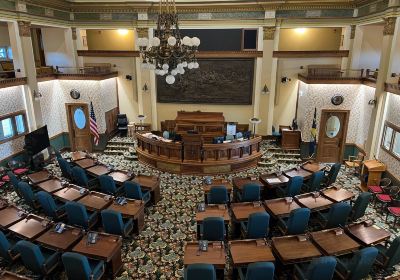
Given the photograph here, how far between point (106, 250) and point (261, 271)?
3.09m

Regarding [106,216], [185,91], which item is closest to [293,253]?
[106,216]

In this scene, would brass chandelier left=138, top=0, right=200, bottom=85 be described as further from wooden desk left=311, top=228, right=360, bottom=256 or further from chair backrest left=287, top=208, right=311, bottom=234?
wooden desk left=311, top=228, right=360, bottom=256

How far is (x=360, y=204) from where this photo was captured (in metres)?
7.57

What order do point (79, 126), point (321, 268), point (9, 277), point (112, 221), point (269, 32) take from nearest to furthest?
point (321, 268) → point (9, 277) → point (112, 221) → point (269, 32) → point (79, 126)

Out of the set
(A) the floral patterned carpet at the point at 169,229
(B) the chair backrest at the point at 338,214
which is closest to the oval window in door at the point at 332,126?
(A) the floral patterned carpet at the point at 169,229

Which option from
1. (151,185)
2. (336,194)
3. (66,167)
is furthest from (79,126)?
(336,194)

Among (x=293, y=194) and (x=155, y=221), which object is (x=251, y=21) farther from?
(x=155, y=221)

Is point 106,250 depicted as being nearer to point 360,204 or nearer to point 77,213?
point 77,213

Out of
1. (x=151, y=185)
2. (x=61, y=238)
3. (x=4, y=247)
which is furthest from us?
(x=151, y=185)

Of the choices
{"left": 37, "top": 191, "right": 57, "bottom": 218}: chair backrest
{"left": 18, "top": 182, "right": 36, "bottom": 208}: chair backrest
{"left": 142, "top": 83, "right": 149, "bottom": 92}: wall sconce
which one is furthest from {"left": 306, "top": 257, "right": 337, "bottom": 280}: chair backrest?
{"left": 142, "top": 83, "right": 149, "bottom": 92}: wall sconce

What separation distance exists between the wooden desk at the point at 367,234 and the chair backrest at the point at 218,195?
117 inches

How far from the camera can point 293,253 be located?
593 cm

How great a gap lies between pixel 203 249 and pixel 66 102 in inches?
435

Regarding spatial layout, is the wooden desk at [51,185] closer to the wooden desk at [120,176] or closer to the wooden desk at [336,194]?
the wooden desk at [120,176]
